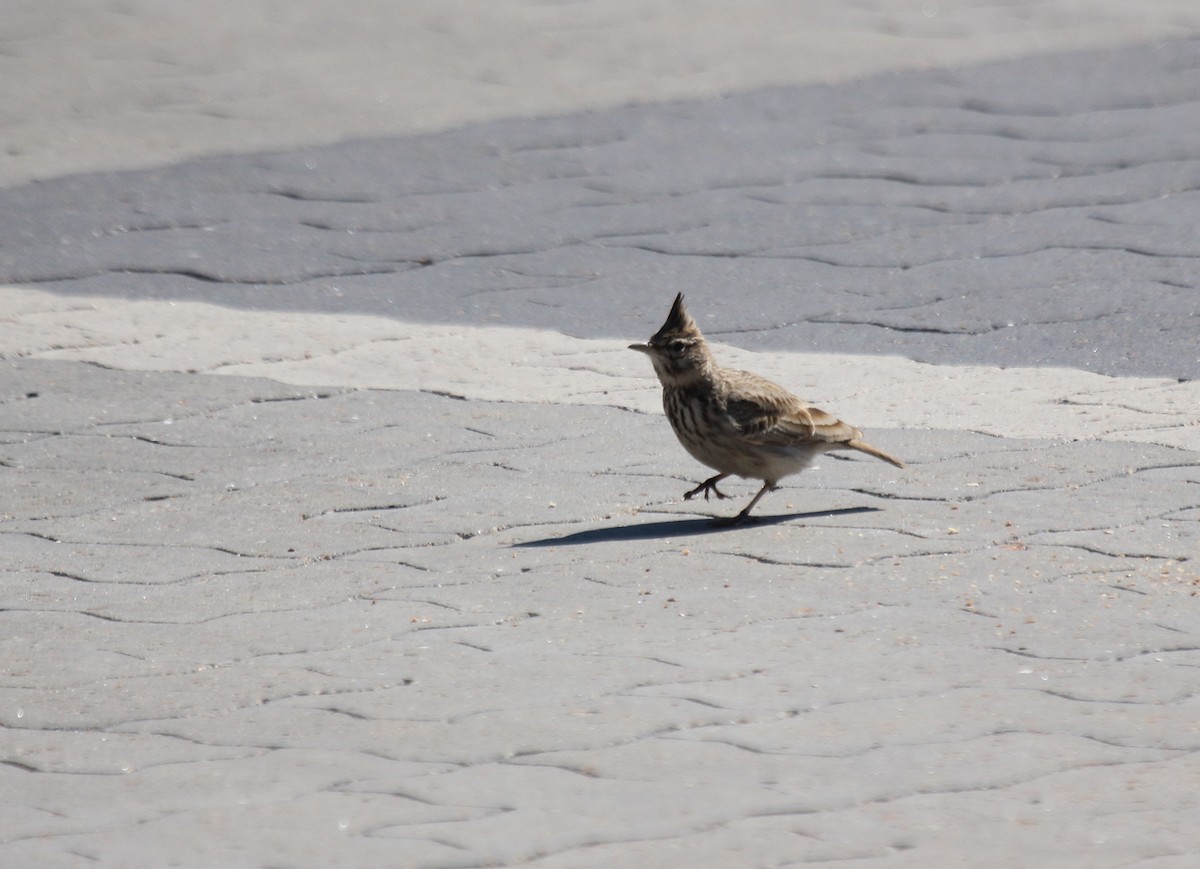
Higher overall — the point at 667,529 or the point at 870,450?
the point at 870,450

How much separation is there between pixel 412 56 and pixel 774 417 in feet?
24.0

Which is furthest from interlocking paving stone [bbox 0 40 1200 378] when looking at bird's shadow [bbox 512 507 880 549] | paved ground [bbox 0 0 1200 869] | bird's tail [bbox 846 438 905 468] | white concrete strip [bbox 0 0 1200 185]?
bird's shadow [bbox 512 507 880 549]

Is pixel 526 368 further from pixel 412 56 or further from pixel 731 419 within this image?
pixel 412 56

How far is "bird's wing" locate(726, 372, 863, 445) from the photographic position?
5301 millimetres

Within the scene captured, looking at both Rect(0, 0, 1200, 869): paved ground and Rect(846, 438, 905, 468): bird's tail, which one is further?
Rect(846, 438, 905, 468): bird's tail

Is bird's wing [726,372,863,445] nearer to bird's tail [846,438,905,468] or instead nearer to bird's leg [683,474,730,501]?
bird's tail [846,438,905,468]

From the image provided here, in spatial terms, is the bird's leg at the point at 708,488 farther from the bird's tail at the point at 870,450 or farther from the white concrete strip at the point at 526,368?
the white concrete strip at the point at 526,368

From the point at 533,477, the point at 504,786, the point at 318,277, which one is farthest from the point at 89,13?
the point at 504,786

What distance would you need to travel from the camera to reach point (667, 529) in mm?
5191

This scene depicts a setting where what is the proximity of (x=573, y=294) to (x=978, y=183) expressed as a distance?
2504 millimetres

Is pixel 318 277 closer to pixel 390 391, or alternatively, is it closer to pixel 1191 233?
pixel 390 391

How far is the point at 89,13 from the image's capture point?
12562mm


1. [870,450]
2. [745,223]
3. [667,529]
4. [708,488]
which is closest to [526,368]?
[708,488]

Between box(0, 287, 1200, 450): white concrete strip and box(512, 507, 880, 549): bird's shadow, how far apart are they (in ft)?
3.22
